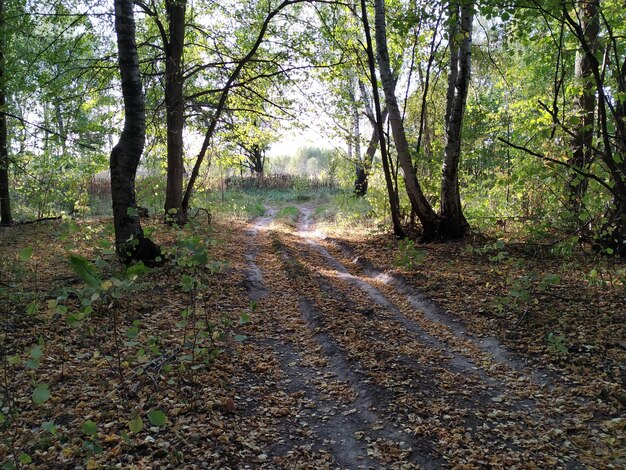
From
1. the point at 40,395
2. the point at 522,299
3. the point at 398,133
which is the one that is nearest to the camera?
the point at 40,395

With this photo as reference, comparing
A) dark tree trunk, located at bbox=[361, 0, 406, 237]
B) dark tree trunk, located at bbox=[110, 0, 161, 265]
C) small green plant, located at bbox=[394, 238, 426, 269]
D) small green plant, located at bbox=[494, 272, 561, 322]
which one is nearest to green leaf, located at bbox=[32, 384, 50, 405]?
dark tree trunk, located at bbox=[110, 0, 161, 265]

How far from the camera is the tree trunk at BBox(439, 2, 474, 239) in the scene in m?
8.09

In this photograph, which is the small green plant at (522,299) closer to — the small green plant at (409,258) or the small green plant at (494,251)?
the small green plant at (494,251)

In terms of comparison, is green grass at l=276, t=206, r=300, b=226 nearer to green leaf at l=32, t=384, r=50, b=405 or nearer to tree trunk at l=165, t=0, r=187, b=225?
tree trunk at l=165, t=0, r=187, b=225

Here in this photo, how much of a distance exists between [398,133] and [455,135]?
1.18 metres

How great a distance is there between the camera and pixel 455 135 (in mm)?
8609

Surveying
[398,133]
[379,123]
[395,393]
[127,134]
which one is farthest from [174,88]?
[395,393]

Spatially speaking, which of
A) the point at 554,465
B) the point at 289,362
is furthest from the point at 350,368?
the point at 554,465

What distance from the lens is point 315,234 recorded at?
13656 mm

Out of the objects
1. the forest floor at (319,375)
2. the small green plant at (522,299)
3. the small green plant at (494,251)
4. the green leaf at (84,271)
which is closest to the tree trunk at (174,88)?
the forest floor at (319,375)

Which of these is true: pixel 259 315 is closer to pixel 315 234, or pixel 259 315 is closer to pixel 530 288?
pixel 530 288

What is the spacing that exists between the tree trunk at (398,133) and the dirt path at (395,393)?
11.8ft

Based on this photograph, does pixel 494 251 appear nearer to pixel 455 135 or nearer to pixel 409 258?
pixel 409 258

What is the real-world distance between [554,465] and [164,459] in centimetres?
254
